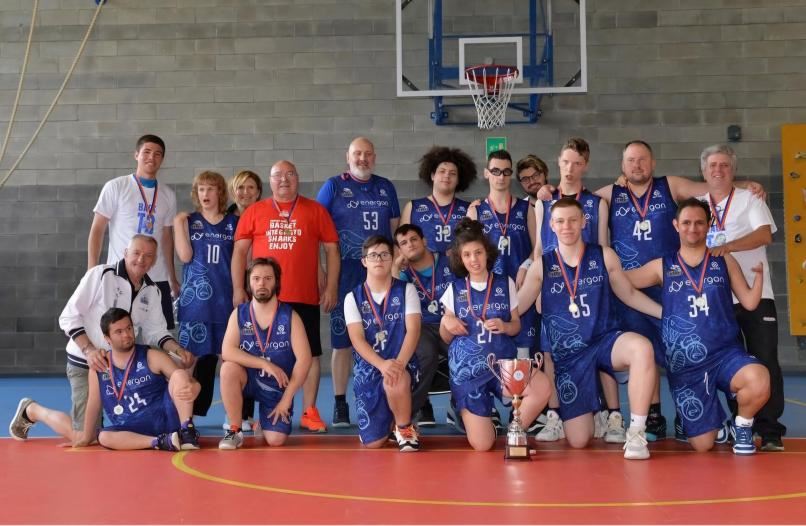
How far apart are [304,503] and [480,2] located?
7.73 meters

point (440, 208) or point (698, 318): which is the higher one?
point (440, 208)

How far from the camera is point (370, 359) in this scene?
5371mm

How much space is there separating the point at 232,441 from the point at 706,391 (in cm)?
274

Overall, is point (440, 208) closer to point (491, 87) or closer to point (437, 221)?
point (437, 221)

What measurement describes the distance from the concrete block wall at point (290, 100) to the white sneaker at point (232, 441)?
5.45 metres

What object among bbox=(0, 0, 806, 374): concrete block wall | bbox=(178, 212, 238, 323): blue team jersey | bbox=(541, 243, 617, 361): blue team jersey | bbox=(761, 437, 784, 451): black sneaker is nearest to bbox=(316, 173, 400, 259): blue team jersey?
bbox=(178, 212, 238, 323): blue team jersey

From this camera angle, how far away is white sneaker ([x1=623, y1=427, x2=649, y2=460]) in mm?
4855

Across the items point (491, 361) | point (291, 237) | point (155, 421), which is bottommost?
point (155, 421)

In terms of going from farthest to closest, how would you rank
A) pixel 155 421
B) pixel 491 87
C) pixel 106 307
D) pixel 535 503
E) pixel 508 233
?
pixel 491 87 → pixel 508 233 → pixel 106 307 → pixel 155 421 → pixel 535 503

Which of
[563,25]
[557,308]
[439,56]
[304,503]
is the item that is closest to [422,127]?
[439,56]

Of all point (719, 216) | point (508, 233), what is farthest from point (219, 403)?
point (719, 216)

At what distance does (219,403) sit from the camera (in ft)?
25.5

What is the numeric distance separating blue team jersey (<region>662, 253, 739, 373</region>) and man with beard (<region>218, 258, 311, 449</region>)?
217cm

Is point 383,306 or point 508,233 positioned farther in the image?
point 508,233
